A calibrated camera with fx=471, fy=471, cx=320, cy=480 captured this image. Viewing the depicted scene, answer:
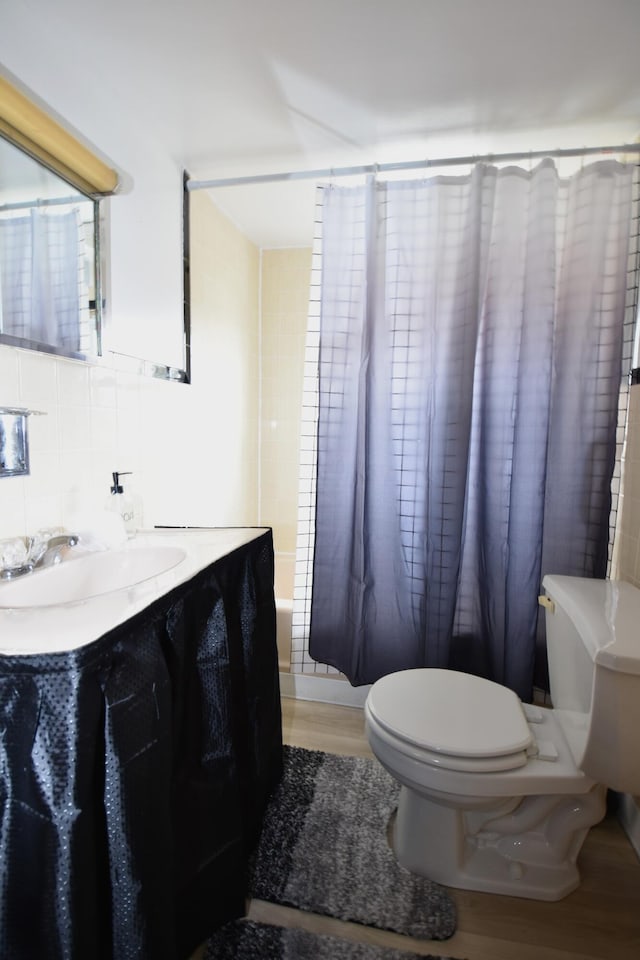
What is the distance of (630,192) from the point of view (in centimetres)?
155

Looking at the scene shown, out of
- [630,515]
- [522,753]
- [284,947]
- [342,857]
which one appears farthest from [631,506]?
[284,947]

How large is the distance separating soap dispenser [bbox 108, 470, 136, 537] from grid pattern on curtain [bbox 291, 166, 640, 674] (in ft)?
2.22

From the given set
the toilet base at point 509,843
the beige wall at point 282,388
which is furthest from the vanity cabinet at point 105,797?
the beige wall at point 282,388

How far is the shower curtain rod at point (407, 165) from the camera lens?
158 cm

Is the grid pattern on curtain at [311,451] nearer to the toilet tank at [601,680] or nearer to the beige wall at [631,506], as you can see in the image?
the beige wall at [631,506]

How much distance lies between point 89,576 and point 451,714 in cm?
96

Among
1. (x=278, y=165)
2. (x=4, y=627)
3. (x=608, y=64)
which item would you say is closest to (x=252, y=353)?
(x=278, y=165)

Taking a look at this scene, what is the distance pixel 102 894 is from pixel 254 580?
727 millimetres

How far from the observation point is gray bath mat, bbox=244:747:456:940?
114cm

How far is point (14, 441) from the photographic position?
3.44ft

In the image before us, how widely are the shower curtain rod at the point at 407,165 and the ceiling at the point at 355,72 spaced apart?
0.15 feet

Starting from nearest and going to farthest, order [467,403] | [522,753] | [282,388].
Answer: [522,753]
[467,403]
[282,388]

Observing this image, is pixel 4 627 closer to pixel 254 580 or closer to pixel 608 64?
pixel 254 580

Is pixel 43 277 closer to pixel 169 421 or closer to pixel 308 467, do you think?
pixel 169 421
